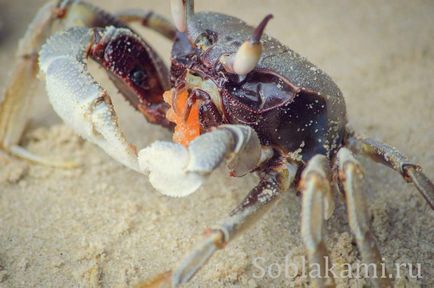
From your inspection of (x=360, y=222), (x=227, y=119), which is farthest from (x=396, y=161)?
(x=227, y=119)

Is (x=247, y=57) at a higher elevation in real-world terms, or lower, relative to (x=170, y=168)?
higher

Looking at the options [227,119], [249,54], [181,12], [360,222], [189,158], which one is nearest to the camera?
[189,158]

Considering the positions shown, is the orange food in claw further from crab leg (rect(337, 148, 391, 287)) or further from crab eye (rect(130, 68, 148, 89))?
crab leg (rect(337, 148, 391, 287))

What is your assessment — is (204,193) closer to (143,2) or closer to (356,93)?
(356,93)

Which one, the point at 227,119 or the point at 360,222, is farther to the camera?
the point at 227,119

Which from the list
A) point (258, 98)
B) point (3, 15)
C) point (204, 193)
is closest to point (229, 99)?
point (258, 98)

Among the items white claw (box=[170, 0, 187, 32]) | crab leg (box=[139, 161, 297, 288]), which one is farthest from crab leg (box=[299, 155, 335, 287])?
white claw (box=[170, 0, 187, 32])

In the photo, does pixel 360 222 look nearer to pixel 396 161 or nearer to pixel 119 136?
pixel 396 161
